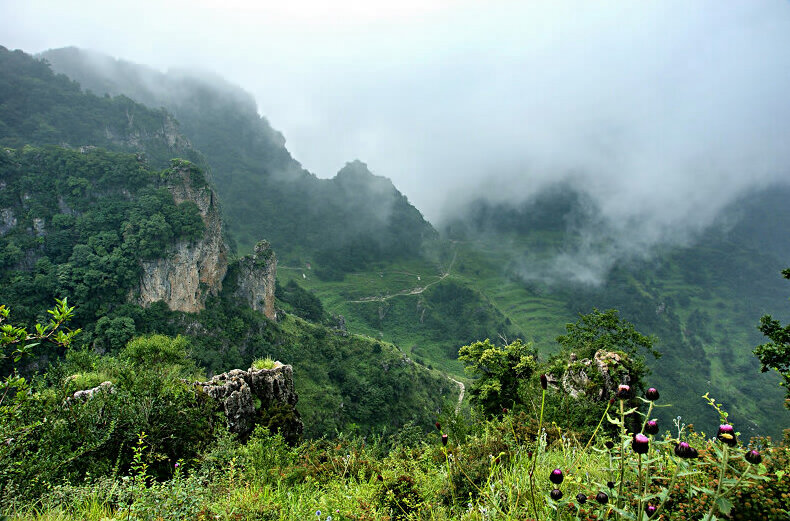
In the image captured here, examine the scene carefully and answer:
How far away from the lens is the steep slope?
15275 centimetres

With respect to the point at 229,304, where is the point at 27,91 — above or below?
above

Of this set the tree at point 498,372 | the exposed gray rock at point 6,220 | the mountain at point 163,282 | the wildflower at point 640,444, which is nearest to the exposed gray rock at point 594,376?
the tree at point 498,372

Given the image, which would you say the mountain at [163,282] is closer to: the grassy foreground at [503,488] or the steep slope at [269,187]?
the grassy foreground at [503,488]

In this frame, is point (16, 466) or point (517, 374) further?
point (517, 374)

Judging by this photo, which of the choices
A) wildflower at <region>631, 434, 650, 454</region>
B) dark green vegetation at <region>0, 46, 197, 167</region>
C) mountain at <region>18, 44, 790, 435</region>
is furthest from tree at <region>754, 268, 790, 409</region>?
dark green vegetation at <region>0, 46, 197, 167</region>

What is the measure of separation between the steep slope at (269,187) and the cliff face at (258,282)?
71.9m

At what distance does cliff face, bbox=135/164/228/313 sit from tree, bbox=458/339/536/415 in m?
48.0

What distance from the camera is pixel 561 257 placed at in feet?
644

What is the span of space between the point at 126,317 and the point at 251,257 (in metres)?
24.5

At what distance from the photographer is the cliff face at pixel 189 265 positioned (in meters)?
49.9

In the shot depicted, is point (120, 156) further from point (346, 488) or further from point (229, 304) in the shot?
point (346, 488)

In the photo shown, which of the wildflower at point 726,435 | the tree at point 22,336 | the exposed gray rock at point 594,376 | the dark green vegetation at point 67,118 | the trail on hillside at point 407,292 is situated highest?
the dark green vegetation at point 67,118

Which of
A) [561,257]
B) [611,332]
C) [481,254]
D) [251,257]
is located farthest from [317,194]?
[611,332]

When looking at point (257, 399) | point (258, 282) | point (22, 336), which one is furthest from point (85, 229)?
point (22, 336)
